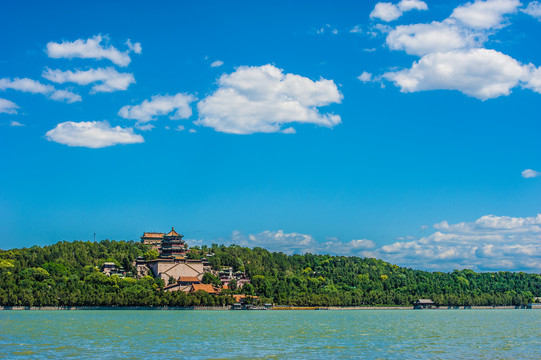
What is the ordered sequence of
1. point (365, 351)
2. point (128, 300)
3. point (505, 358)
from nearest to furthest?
point (505, 358), point (365, 351), point (128, 300)

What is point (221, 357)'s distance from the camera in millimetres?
31422

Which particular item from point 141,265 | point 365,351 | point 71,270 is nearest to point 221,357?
point 365,351

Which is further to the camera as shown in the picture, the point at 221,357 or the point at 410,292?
Result: the point at 410,292

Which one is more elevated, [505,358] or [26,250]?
[26,250]

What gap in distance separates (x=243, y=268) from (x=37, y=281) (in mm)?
46705

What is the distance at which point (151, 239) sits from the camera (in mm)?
170750

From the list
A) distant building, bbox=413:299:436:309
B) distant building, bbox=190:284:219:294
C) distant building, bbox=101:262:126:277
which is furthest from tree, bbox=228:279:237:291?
distant building, bbox=413:299:436:309

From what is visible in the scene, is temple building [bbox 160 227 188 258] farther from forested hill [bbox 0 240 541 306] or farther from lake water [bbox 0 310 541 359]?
lake water [bbox 0 310 541 359]

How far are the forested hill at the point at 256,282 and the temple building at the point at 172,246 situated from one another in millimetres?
3865

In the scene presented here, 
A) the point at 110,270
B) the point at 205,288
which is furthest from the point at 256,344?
the point at 110,270

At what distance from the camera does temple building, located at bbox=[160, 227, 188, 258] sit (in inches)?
5236

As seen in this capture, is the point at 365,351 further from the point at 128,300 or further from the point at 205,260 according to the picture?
the point at 205,260

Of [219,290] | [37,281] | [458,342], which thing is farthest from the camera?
[219,290]

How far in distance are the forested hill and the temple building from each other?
386 cm
